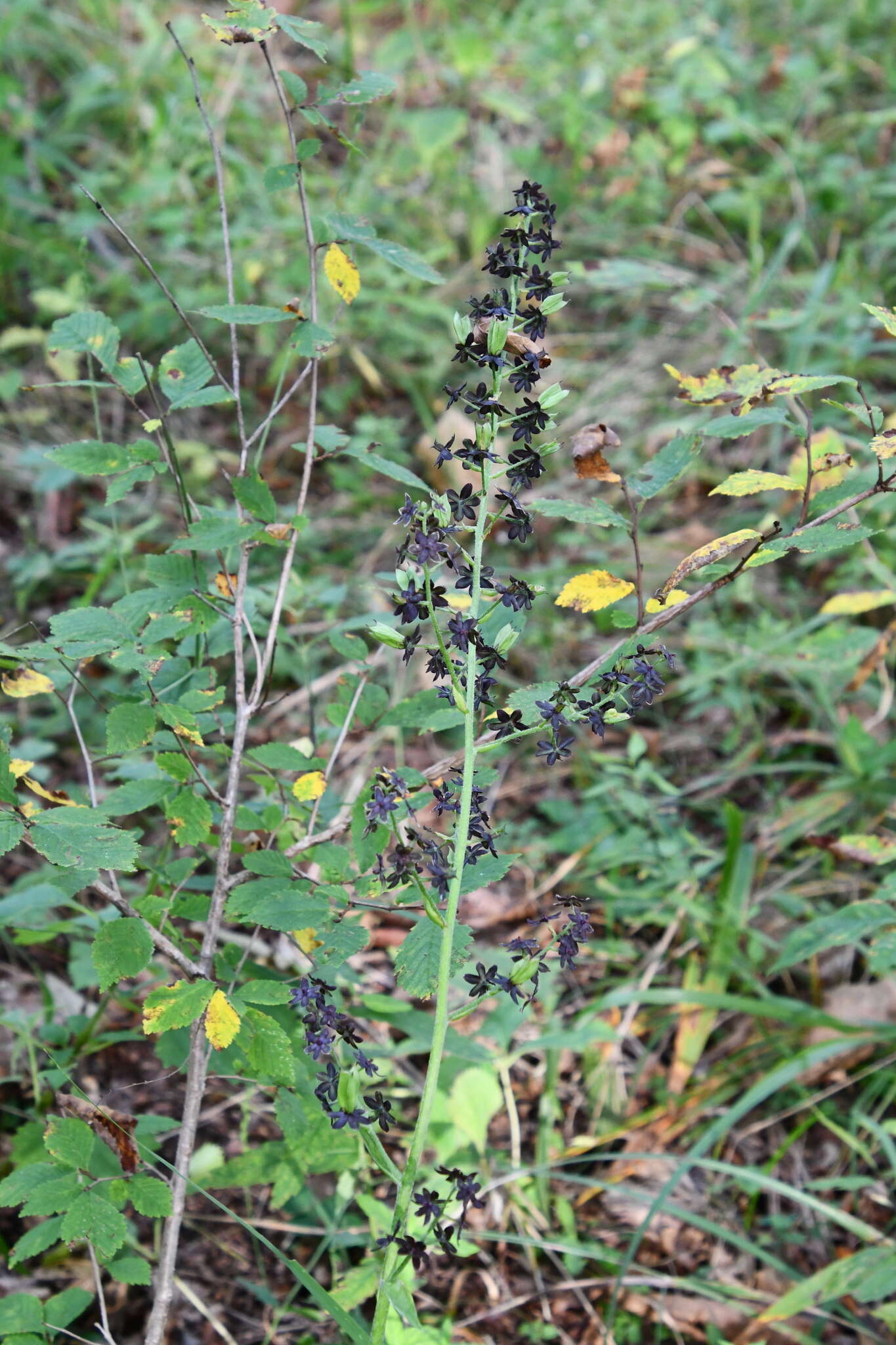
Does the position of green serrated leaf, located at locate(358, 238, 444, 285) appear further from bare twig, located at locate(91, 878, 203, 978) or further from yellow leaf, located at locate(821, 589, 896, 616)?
yellow leaf, located at locate(821, 589, 896, 616)

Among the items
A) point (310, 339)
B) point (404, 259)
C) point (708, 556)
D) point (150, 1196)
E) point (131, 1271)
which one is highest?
point (404, 259)

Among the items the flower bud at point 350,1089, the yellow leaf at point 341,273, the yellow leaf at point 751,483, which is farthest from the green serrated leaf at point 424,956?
the yellow leaf at point 341,273

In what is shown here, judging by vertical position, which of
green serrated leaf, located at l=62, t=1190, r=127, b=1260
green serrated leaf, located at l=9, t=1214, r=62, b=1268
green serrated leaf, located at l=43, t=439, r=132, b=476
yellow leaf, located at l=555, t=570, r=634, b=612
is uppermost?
green serrated leaf, located at l=43, t=439, r=132, b=476

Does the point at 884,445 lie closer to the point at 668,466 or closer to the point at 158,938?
the point at 668,466

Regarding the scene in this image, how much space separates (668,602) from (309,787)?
0.52 m

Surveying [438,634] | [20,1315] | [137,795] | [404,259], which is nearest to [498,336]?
[438,634]

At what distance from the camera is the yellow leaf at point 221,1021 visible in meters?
1.21

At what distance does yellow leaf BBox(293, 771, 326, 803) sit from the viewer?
1.40 metres

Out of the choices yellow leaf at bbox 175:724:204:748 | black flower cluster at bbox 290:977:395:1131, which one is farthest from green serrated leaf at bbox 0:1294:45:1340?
yellow leaf at bbox 175:724:204:748

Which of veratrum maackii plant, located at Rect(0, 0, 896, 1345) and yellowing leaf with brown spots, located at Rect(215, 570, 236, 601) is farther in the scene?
yellowing leaf with brown spots, located at Rect(215, 570, 236, 601)

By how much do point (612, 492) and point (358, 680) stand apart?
191 cm

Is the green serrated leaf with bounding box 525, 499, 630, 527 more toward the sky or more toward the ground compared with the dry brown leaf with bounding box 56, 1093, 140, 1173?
more toward the sky

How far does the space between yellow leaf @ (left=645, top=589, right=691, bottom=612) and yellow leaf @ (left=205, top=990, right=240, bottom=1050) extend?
680 millimetres

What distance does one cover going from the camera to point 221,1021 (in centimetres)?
122
